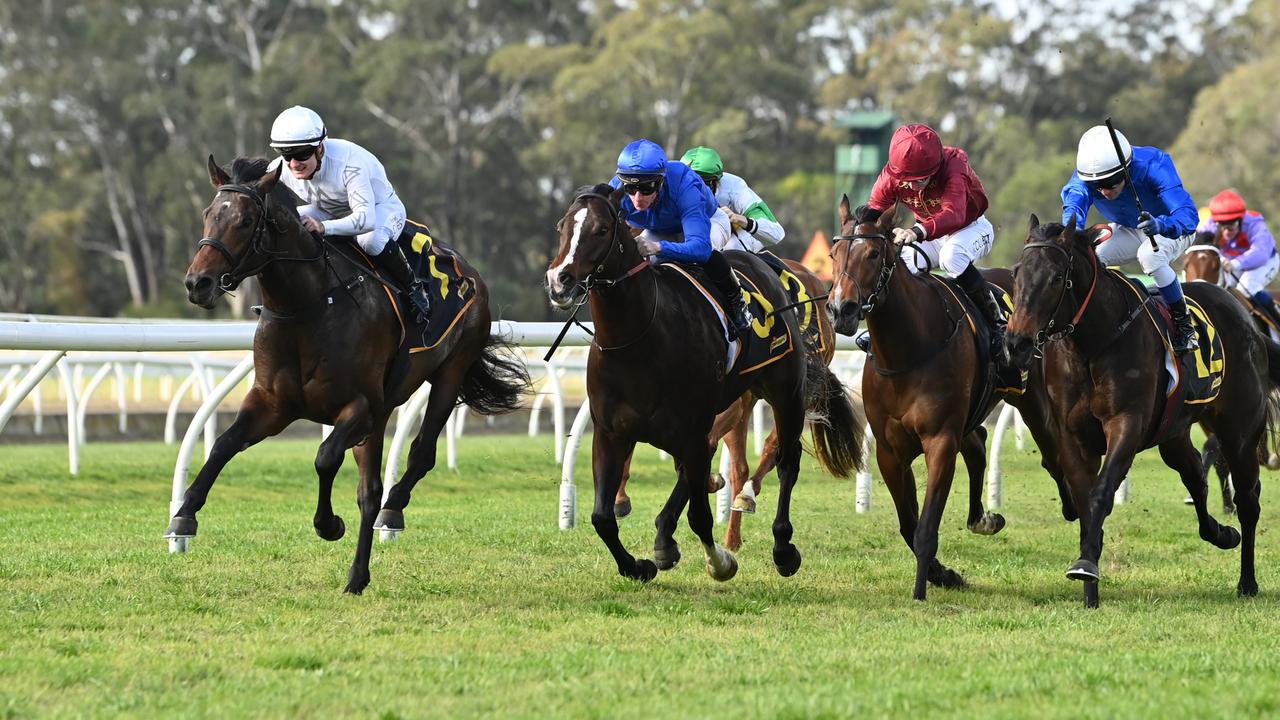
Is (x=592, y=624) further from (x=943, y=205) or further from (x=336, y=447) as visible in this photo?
(x=943, y=205)

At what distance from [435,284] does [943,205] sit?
85.1 inches

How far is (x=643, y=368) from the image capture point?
6410 mm

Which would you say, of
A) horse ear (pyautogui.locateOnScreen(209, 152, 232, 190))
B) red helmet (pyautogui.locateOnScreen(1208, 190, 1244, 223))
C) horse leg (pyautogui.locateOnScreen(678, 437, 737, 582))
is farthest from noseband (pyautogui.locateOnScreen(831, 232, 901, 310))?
red helmet (pyautogui.locateOnScreen(1208, 190, 1244, 223))

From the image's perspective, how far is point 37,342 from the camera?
722 centimetres

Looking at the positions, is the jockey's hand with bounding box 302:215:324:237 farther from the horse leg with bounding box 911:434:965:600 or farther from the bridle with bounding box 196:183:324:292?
the horse leg with bounding box 911:434:965:600

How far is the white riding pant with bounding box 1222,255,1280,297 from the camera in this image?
11.0m

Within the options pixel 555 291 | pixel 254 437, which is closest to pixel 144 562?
pixel 254 437

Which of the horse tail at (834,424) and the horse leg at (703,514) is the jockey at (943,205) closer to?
the horse tail at (834,424)

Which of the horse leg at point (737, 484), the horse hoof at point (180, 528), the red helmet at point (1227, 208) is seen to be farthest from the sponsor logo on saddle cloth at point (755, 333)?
the red helmet at point (1227, 208)

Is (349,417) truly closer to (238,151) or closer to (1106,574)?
(1106,574)

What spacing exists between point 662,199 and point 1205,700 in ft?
11.3

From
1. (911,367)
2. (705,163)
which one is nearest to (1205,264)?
(705,163)

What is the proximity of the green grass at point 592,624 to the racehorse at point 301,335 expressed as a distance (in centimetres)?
41

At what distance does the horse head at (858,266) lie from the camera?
246 inches
